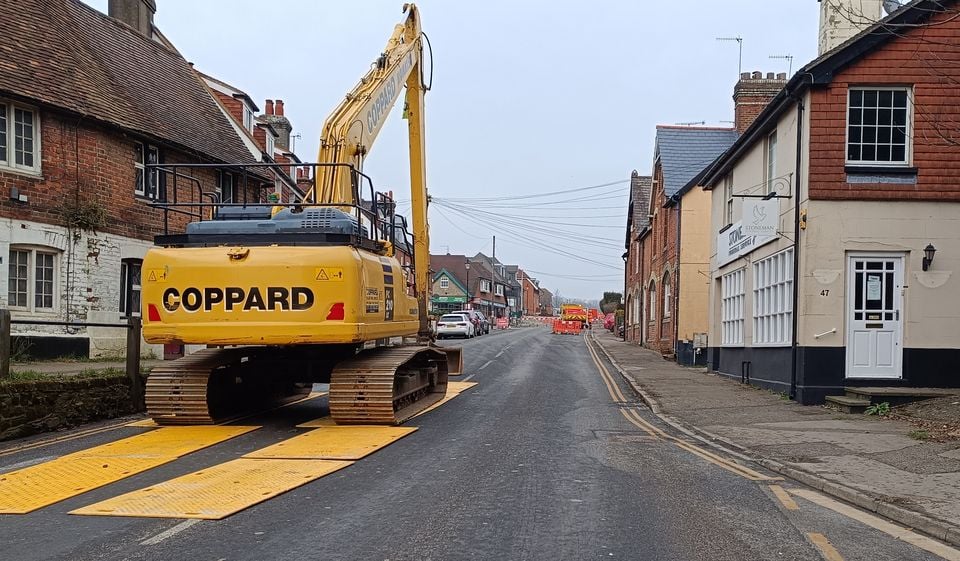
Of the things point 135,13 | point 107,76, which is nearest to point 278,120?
point 135,13

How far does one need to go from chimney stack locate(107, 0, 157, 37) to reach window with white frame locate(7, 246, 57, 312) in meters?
12.0

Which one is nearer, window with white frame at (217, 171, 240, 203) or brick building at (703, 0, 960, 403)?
brick building at (703, 0, 960, 403)

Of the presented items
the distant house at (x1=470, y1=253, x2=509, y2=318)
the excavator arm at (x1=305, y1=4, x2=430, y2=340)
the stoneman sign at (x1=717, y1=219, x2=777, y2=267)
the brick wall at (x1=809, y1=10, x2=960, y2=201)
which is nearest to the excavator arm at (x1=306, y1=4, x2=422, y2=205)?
the excavator arm at (x1=305, y1=4, x2=430, y2=340)

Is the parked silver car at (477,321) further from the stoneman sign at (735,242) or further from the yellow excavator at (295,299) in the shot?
the yellow excavator at (295,299)

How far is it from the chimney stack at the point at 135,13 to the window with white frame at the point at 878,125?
22.6 metres

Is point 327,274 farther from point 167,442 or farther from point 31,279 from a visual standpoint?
point 31,279

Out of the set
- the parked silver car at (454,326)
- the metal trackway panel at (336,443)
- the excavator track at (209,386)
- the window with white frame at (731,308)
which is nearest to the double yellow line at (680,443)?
the metal trackway panel at (336,443)

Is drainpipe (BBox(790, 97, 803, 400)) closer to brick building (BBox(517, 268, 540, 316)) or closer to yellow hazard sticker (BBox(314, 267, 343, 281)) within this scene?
yellow hazard sticker (BBox(314, 267, 343, 281))

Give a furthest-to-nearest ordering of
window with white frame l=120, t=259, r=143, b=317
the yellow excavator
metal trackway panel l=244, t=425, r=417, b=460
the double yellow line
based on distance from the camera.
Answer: window with white frame l=120, t=259, r=143, b=317
the yellow excavator
metal trackway panel l=244, t=425, r=417, b=460
the double yellow line

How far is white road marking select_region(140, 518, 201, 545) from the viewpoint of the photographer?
5.53 meters

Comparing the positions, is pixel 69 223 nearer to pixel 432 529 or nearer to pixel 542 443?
pixel 542 443

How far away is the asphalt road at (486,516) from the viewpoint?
5453 millimetres

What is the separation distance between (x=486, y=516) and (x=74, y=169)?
53.0ft

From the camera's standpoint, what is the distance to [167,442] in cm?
Answer: 969
